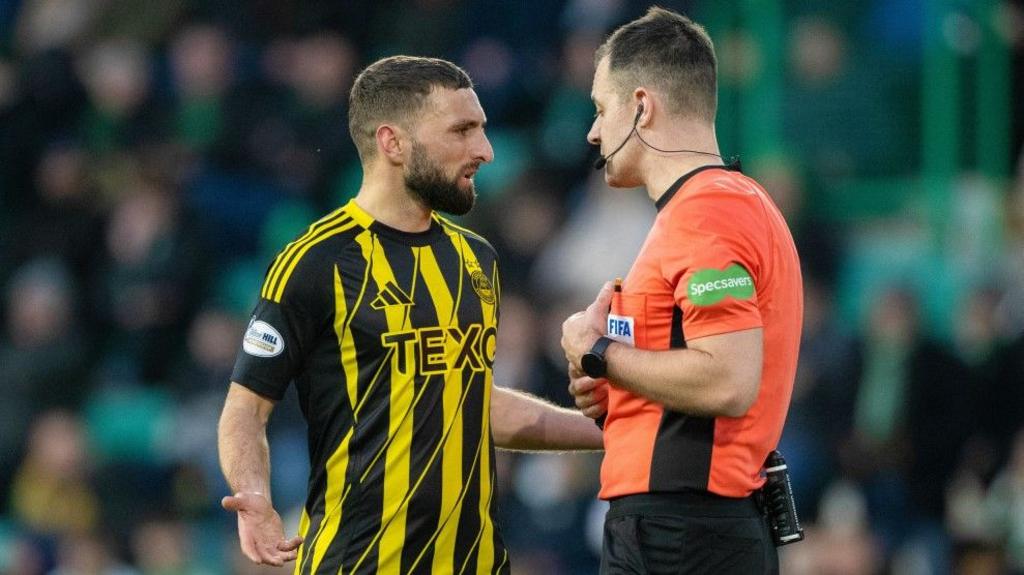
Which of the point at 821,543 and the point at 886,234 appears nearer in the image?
the point at 821,543

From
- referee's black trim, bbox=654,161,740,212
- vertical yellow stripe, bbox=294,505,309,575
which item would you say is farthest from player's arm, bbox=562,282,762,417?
vertical yellow stripe, bbox=294,505,309,575

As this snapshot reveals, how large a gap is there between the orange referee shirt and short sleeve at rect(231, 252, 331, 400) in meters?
0.79

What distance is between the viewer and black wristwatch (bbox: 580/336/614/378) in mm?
3973

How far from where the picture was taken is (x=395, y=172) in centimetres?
448

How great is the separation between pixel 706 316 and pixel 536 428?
3.48 ft

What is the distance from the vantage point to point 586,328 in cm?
406

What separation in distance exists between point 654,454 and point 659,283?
0.41 m

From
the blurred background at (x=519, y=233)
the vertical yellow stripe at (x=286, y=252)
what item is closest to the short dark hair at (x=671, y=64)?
the vertical yellow stripe at (x=286, y=252)

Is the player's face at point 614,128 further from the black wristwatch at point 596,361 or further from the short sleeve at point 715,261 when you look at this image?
the black wristwatch at point 596,361

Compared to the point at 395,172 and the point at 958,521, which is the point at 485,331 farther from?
the point at 958,521

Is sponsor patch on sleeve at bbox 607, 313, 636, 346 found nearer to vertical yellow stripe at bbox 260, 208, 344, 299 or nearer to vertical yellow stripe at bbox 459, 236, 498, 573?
vertical yellow stripe at bbox 459, 236, 498, 573

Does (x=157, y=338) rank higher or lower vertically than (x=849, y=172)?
lower

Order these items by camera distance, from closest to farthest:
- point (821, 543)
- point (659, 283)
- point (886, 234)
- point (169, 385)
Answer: point (659, 283) → point (821, 543) → point (886, 234) → point (169, 385)

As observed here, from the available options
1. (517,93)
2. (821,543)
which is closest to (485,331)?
(821,543)
